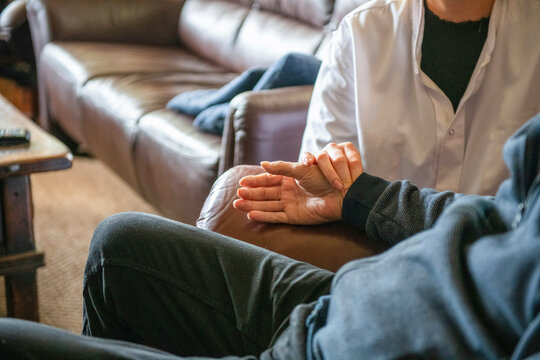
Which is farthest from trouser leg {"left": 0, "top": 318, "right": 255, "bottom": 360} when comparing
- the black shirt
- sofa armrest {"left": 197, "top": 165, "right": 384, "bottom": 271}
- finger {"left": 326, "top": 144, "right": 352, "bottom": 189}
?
the black shirt

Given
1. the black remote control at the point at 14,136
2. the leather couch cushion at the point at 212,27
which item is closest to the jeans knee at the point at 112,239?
the black remote control at the point at 14,136

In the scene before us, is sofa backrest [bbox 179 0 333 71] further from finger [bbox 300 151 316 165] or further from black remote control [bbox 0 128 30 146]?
finger [bbox 300 151 316 165]

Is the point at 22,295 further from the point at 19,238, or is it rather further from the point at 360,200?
the point at 360,200

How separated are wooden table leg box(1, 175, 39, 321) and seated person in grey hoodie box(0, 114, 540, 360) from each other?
2.25 feet

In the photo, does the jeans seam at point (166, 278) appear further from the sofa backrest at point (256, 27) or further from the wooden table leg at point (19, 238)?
the sofa backrest at point (256, 27)

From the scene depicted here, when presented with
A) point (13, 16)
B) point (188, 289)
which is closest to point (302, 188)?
point (188, 289)

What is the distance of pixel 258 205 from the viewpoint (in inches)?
40.4

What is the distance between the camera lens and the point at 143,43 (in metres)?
2.98

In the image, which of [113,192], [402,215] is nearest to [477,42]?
[402,215]

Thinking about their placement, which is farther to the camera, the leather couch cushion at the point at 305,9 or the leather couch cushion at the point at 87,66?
the leather couch cushion at the point at 87,66

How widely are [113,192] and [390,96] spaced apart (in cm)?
154

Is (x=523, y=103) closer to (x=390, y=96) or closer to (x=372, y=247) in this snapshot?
(x=390, y=96)

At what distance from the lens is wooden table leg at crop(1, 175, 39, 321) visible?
1.47 m

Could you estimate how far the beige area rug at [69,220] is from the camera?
67.9 inches
